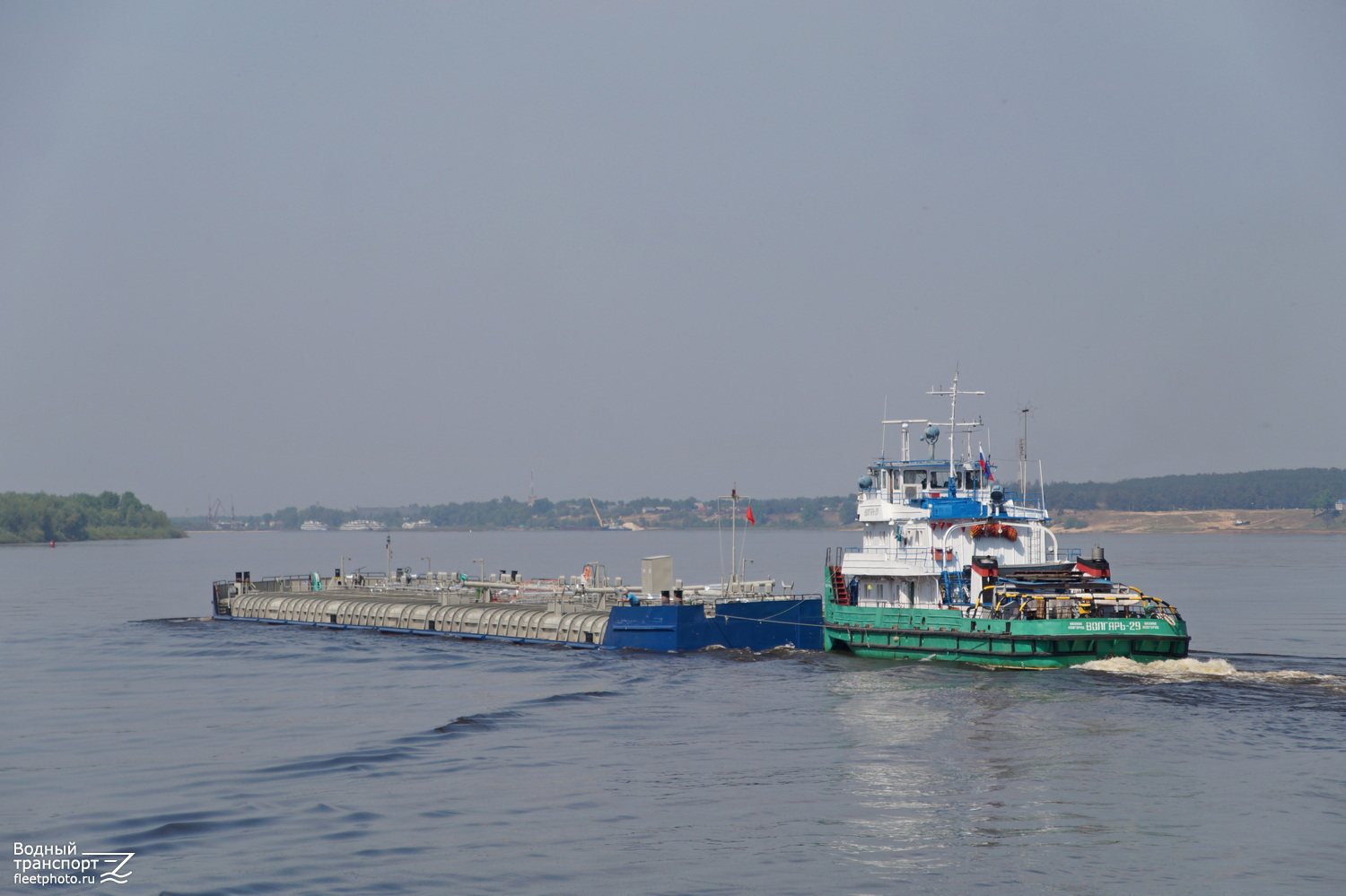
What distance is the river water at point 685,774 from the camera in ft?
84.2

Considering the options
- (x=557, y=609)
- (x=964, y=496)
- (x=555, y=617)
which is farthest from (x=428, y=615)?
(x=964, y=496)

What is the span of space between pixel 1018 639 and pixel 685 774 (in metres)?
20.4

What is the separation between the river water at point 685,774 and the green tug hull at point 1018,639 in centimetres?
91

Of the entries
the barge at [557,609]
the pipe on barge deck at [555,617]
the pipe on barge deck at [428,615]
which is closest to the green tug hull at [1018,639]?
the pipe on barge deck at [555,617]

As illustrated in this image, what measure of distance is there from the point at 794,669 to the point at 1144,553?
15432 centimetres

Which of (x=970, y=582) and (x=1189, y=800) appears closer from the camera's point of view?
(x=1189, y=800)

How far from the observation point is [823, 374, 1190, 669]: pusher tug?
48.7m

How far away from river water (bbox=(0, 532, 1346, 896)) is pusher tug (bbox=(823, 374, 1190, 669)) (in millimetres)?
1291

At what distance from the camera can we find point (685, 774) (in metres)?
34.2

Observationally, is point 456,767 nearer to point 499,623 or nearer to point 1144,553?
point 499,623

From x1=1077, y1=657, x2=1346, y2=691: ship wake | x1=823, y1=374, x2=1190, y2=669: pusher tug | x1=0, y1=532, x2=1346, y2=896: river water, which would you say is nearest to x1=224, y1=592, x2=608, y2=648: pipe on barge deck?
x1=0, y1=532, x2=1346, y2=896: river water

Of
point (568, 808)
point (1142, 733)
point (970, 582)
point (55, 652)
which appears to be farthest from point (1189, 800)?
point (55, 652)

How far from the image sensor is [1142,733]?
3791 cm

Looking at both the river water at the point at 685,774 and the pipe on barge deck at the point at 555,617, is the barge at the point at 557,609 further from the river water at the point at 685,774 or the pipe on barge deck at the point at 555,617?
the river water at the point at 685,774
